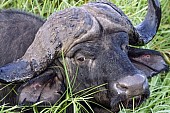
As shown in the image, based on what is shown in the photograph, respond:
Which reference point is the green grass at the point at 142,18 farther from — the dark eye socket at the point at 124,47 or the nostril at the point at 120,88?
the nostril at the point at 120,88

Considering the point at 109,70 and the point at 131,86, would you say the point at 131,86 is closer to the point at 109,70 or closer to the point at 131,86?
the point at 131,86

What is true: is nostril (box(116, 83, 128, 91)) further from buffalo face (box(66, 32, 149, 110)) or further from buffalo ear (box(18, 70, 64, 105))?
buffalo ear (box(18, 70, 64, 105))

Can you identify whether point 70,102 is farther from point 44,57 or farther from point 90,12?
point 90,12

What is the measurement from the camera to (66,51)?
5.10m

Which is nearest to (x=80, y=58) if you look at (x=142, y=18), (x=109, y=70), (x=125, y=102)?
(x=109, y=70)

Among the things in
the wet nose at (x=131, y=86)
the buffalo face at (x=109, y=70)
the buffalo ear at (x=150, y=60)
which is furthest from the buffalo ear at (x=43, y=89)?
the buffalo ear at (x=150, y=60)

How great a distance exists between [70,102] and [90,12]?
0.77m

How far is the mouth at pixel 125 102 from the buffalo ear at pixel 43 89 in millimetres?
501

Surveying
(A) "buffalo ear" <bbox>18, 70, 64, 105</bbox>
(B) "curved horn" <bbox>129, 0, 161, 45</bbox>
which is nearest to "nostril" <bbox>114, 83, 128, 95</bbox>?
(A) "buffalo ear" <bbox>18, 70, 64, 105</bbox>

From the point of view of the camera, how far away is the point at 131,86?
4746 millimetres

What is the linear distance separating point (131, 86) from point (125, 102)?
23 cm

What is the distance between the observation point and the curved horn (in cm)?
558

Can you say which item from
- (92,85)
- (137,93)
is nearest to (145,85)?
(137,93)

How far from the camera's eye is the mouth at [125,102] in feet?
16.0
